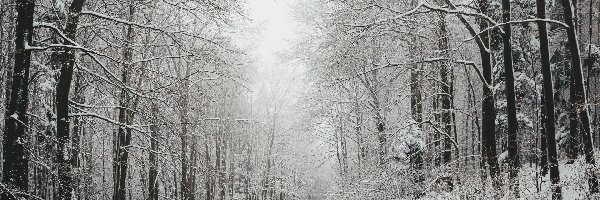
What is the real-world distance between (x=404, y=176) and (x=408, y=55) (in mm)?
3462

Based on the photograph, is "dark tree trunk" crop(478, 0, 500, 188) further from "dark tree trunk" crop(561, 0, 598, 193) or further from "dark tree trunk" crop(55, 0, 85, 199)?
"dark tree trunk" crop(55, 0, 85, 199)

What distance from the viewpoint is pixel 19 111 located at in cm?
821

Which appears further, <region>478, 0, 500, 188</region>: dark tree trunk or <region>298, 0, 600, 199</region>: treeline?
<region>478, 0, 500, 188</region>: dark tree trunk

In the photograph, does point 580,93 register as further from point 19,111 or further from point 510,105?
point 19,111

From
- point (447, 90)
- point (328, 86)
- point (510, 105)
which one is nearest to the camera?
point (510, 105)

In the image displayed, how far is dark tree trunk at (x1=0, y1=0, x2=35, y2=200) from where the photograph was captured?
8000mm

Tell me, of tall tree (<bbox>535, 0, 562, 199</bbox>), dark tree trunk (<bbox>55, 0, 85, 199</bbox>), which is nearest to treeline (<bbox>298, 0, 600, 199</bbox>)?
tall tree (<bbox>535, 0, 562, 199</bbox>)

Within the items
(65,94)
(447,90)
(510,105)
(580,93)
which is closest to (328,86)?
(447,90)

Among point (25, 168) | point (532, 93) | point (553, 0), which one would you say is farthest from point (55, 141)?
point (553, 0)

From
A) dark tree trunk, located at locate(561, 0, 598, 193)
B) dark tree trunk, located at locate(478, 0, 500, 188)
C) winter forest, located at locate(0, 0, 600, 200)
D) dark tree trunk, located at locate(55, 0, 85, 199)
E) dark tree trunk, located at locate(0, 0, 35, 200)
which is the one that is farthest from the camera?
dark tree trunk, located at locate(478, 0, 500, 188)

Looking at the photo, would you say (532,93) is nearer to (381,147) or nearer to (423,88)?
(423,88)

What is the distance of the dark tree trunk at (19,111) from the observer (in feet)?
26.2

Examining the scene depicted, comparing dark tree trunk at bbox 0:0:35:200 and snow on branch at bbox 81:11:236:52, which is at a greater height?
snow on branch at bbox 81:11:236:52

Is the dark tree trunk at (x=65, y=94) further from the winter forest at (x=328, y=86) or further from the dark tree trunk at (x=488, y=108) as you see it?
the dark tree trunk at (x=488, y=108)
